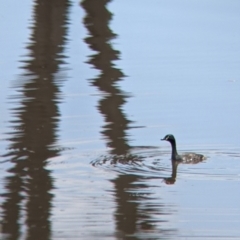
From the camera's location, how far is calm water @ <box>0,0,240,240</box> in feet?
32.6

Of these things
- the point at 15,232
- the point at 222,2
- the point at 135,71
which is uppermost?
the point at 222,2

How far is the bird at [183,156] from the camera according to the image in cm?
1176

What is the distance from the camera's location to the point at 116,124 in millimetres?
13469

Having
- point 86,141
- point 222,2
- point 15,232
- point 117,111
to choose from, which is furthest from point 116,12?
point 15,232

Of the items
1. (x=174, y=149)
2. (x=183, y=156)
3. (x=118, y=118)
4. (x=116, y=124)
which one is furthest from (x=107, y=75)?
(x=183, y=156)

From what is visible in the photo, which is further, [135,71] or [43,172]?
[135,71]

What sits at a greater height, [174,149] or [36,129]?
[36,129]

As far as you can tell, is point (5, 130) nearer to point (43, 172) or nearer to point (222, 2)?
point (43, 172)

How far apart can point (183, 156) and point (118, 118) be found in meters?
2.17

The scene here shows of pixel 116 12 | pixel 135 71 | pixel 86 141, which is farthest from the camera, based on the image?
pixel 116 12

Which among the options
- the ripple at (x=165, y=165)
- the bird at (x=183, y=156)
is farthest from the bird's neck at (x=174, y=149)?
the ripple at (x=165, y=165)

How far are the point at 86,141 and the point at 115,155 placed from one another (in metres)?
0.69

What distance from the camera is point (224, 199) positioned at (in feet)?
34.5

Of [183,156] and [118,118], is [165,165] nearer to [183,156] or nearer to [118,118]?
[183,156]
